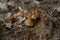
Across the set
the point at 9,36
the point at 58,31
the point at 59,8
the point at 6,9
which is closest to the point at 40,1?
the point at 59,8

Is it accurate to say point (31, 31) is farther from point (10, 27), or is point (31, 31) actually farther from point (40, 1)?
point (40, 1)

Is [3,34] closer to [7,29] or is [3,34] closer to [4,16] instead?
[7,29]

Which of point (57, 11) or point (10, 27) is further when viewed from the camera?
point (57, 11)

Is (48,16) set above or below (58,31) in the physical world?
above

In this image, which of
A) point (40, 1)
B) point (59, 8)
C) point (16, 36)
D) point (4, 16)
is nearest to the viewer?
point (16, 36)

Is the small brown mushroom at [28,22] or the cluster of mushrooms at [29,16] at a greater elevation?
the cluster of mushrooms at [29,16]

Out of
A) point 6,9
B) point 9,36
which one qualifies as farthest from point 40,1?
point 9,36

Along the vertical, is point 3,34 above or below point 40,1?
below

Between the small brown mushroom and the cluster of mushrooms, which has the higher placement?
the cluster of mushrooms

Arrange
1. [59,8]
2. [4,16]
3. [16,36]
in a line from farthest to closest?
[59,8] < [4,16] < [16,36]
